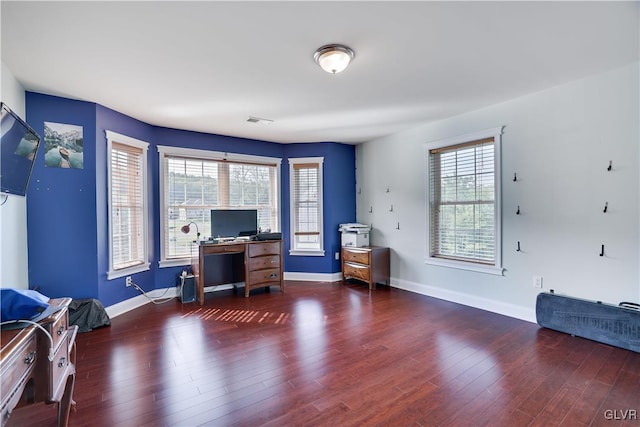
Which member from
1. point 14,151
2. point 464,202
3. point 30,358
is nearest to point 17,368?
point 30,358

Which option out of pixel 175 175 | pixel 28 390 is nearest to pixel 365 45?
pixel 28 390

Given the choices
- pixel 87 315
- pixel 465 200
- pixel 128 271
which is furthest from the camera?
pixel 465 200

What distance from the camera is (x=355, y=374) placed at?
227 cm

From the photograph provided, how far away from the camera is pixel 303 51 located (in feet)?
7.46

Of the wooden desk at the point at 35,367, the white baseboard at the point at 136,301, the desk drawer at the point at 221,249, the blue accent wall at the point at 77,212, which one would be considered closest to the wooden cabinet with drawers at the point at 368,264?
the desk drawer at the point at 221,249

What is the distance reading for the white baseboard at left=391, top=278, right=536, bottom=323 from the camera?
3.32 meters

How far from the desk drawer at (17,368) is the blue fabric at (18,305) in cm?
11

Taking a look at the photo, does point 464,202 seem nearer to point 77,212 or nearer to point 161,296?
point 161,296

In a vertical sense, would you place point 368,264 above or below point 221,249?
below

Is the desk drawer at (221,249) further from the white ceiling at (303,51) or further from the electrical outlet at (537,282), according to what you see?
the electrical outlet at (537,282)

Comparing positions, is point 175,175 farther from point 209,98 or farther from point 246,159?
point 209,98

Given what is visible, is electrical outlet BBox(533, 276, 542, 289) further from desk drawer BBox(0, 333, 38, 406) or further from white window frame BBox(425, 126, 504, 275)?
desk drawer BBox(0, 333, 38, 406)

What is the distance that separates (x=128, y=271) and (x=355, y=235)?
127 inches

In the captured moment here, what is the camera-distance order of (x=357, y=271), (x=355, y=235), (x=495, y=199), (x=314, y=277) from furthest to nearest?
(x=314, y=277)
(x=355, y=235)
(x=357, y=271)
(x=495, y=199)
